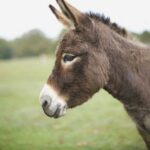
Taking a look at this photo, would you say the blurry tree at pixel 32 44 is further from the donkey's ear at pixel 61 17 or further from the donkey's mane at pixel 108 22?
the donkey's mane at pixel 108 22

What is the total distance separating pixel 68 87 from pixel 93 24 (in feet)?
1.46

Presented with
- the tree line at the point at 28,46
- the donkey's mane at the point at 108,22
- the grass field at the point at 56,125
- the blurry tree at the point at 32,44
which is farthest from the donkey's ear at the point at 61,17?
the blurry tree at the point at 32,44

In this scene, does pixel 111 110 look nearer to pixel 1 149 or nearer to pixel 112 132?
pixel 112 132

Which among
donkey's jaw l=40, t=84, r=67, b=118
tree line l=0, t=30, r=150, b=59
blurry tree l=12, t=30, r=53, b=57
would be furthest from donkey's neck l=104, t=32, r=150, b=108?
blurry tree l=12, t=30, r=53, b=57

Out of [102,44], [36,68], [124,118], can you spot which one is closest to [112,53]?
[102,44]

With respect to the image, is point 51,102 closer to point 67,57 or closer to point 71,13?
point 67,57

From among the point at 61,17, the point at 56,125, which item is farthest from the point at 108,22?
the point at 56,125

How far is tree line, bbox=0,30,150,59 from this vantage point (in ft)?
23.2

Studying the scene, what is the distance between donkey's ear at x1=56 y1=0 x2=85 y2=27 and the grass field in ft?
8.41

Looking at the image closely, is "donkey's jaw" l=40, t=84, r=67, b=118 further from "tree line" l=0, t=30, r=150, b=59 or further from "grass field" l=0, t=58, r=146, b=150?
"tree line" l=0, t=30, r=150, b=59

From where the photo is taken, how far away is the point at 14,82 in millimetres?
7605

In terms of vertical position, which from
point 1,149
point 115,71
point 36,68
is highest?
point 115,71

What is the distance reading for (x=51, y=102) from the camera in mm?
3033

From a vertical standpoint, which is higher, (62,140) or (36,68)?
(62,140)
